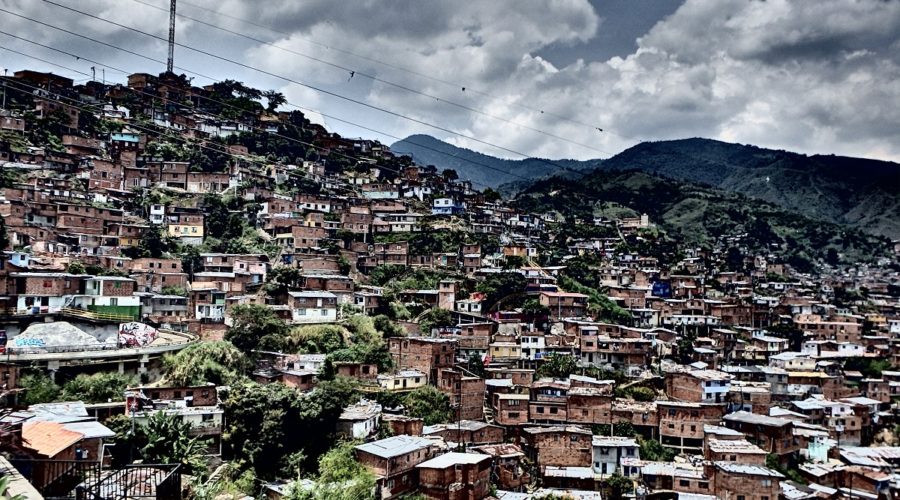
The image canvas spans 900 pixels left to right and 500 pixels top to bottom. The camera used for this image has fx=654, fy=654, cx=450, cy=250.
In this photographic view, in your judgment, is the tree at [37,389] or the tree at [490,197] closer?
the tree at [37,389]

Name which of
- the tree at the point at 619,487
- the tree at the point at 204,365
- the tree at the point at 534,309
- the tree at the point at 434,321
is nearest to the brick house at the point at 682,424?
the tree at the point at 619,487

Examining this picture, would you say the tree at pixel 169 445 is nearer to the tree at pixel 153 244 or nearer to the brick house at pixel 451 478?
the brick house at pixel 451 478

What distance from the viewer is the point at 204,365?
85.9 feet

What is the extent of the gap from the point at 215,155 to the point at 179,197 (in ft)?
36.7

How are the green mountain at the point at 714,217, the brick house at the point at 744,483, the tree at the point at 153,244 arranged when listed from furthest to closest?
the green mountain at the point at 714,217 → the tree at the point at 153,244 → the brick house at the point at 744,483

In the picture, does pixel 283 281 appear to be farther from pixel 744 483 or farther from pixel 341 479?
pixel 744 483

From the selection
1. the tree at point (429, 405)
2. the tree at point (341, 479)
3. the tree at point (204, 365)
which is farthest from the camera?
the tree at point (429, 405)

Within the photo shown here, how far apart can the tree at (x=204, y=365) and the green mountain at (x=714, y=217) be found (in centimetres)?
6302

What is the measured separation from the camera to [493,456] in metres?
27.0

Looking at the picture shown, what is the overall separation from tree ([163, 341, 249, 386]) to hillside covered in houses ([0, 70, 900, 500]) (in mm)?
109

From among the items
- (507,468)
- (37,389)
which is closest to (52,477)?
(37,389)

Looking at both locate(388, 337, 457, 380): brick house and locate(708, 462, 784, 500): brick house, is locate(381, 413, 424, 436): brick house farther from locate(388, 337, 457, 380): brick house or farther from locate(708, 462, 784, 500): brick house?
locate(708, 462, 784, 500): brick house

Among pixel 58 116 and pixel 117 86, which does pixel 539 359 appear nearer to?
pixel 58 116

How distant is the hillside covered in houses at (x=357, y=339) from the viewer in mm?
22984
